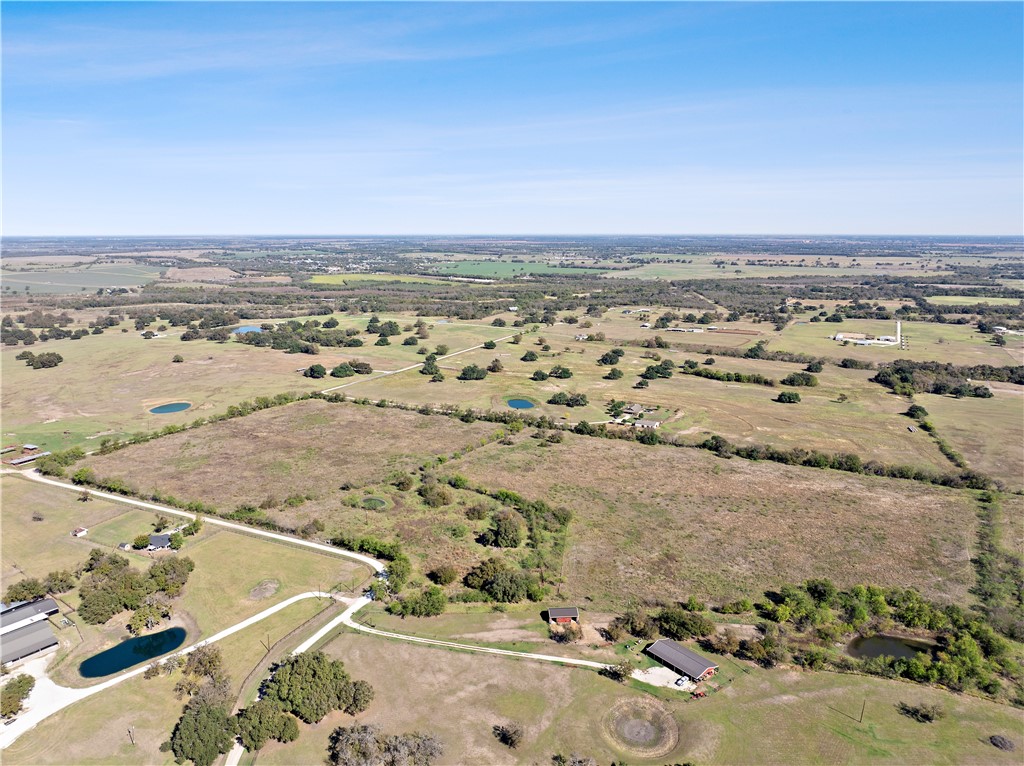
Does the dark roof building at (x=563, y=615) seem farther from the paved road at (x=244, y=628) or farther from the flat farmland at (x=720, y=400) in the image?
the flat farmland at (x=720, y=400)

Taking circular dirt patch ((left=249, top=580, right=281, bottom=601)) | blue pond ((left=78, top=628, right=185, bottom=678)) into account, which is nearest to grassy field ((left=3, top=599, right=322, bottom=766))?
blue pond ((left=78, top=628, right=185, bottom=678))

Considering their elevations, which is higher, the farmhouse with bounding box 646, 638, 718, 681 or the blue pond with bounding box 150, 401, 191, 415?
the blue pond with bounding box 150, 401, 191, 415

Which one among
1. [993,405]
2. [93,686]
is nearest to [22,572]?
[93,686]

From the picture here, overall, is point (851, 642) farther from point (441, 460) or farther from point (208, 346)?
point (208, 346)

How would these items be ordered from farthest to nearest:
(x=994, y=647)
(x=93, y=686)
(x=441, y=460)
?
(x=441, y=460)
(x=994, y=647)
(x=93, y=686)

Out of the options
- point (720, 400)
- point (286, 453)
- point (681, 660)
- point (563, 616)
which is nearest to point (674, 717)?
point (681, 660)

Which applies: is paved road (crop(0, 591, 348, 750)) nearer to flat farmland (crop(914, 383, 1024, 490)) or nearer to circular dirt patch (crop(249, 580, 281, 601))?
circular dirt patch (crop(249, 580, 281, 601))

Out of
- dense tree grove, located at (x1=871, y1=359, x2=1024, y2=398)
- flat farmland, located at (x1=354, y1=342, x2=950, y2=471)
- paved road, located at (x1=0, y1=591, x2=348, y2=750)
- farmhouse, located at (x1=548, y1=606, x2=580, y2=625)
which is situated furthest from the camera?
dense tree grove, located at (x1=871, y1=359, x2=1024, y2=398)
